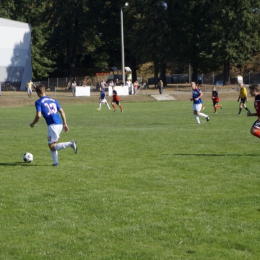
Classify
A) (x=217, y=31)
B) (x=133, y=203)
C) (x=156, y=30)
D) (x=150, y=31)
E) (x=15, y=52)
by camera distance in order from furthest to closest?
1. (x=15, y=52)
2. (x=156, y=30)
3. (x=150, y=31)
4. (x=217, y=31)
5. (x=133, y=203)

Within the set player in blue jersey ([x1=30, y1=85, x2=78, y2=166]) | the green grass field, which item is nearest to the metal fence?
the green grass field

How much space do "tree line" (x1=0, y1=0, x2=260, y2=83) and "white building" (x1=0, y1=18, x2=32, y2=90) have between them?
4.56 m

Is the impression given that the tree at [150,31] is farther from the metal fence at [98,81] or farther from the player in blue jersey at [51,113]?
the player in blue jersey at [51,113]

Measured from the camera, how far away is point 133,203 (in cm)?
810

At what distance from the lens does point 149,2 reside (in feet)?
207

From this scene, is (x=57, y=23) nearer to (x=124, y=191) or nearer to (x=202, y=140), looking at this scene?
(x=202, y=140)

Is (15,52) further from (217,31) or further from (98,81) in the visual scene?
(217,31)

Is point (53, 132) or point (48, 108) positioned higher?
point (48, 108)

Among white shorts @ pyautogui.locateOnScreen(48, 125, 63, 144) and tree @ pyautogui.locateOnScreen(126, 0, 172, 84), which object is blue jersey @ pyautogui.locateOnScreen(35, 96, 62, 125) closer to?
white shorts @ pyautogui.locateOnScreen(48, 125, 63, 144)

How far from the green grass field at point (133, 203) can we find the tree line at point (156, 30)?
48328 mm

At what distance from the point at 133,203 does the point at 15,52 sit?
59543 mm

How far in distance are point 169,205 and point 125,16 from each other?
59.6m

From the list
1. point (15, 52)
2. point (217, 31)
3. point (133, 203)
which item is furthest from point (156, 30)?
point (133, 203)

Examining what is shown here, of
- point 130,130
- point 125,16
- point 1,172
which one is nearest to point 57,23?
point 125,16
